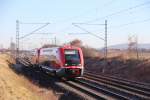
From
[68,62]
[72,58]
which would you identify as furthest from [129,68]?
[68,62]

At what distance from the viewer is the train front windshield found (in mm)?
30438

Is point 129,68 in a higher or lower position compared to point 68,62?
lower

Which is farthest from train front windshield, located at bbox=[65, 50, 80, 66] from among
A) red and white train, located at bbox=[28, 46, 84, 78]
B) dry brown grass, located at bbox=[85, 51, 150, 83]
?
dry brown grass, located at bbox=[85, 51, 150, 83]

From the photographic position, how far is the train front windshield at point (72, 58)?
30.4 metres

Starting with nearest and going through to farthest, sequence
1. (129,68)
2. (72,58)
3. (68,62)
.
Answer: (68,62)
(72,58)
(129,68)

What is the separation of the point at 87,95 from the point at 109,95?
140 cm

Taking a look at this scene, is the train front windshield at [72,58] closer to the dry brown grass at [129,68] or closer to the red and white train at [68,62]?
the red and white train at [68,62]

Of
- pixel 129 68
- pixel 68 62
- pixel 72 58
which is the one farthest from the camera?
pixel 129 68

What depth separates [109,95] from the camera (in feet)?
70.8

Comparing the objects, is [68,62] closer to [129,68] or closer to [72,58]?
[72,58]

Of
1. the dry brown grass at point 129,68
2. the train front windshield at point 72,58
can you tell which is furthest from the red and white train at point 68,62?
the dry brown grass at point 129,68

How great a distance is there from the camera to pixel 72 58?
3073 cm

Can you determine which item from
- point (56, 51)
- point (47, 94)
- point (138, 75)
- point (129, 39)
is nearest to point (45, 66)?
point (56, 51)

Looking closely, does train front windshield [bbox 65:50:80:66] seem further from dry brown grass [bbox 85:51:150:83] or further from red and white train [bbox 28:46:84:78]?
dry brown grass [bbox 85:51:150:83]
